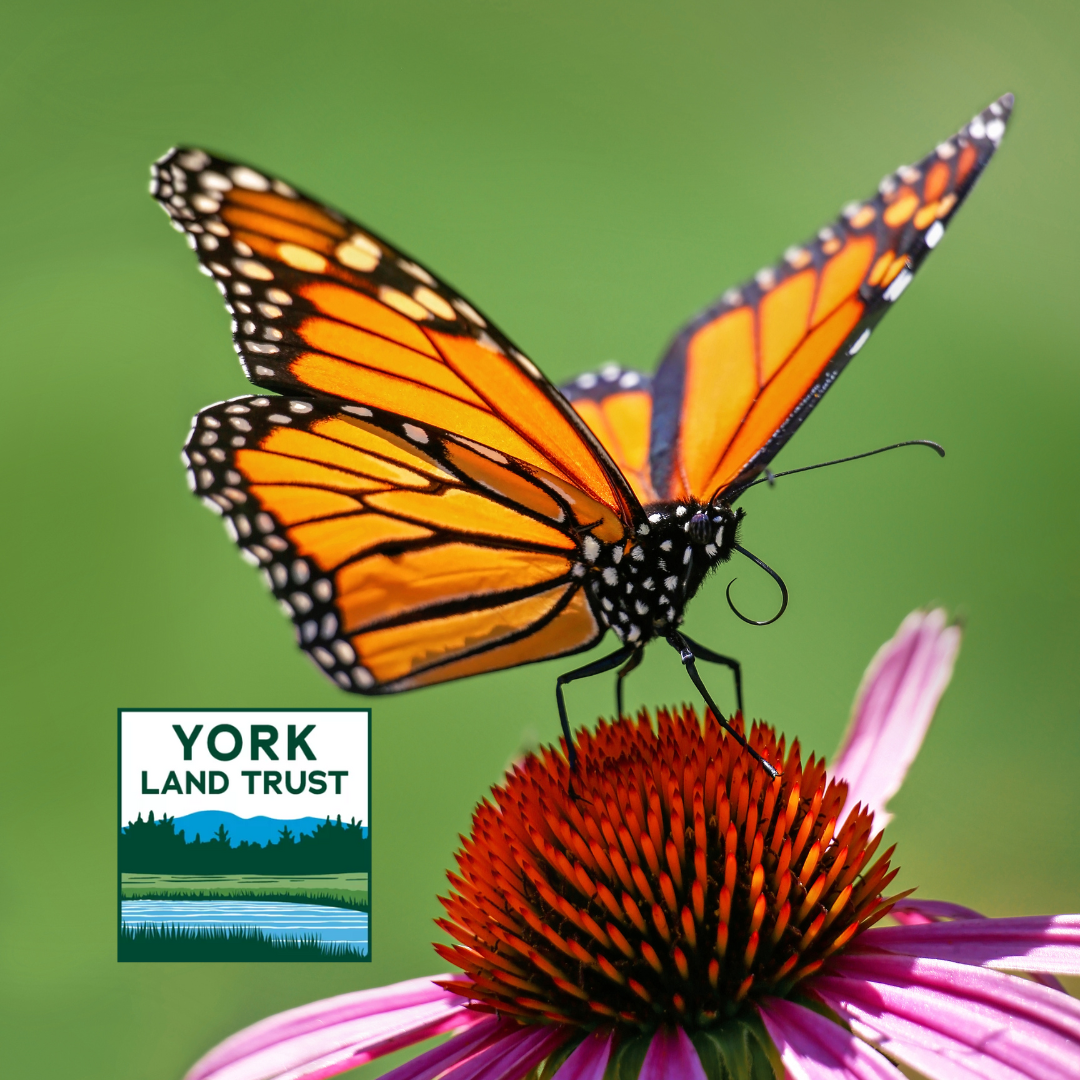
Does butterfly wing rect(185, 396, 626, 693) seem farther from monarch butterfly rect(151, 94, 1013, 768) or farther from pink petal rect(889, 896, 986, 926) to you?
pink petal rect(889, 896, 986, 926)

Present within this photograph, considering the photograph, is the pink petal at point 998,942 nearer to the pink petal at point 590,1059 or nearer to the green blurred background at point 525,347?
the pink petal at point 590,1059

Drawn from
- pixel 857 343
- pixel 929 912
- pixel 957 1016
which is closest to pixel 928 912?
pixel 929 912

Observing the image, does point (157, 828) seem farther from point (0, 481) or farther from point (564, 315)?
point (564, 315)

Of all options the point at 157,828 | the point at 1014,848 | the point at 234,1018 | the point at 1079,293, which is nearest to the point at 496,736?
the point at 234,1018

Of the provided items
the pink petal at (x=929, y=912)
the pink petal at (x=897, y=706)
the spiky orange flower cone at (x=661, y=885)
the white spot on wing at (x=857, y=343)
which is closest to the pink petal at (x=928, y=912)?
the pink petal at (x=929, y=912)

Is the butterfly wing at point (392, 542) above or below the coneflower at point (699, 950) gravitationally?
above

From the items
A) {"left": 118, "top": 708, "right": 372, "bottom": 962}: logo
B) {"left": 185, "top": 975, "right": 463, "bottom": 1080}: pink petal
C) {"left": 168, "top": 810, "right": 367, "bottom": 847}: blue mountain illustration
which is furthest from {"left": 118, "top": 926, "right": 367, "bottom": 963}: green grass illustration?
{"left": 185, "top": 975, "right": 463, "bottom": 1080}: pink petal
